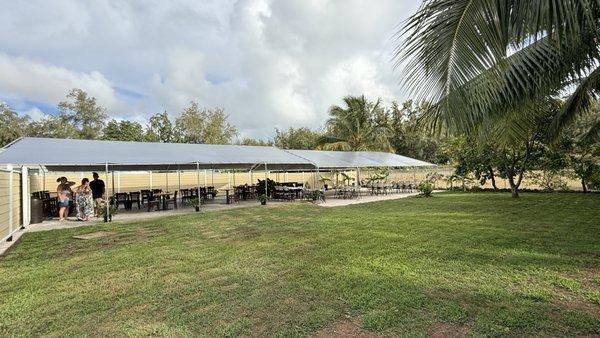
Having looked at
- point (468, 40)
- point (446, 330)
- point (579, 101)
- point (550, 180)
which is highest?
point (579, 101)

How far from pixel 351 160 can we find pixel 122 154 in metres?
12.5

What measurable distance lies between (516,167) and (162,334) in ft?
73.1

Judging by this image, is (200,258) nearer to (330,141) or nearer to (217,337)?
(217,337)

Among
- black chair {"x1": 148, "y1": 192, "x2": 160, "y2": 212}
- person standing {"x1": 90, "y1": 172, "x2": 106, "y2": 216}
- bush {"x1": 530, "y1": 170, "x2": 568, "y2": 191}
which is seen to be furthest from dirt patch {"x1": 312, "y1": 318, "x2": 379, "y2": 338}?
bush {"x1": 530, "y1": 170, "x2": 568, "y2": 191}

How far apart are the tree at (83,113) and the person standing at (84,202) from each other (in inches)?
1179

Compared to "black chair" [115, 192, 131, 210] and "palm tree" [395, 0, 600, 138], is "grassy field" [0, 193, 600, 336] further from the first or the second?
"black chair" [115, 192, 131, 210]

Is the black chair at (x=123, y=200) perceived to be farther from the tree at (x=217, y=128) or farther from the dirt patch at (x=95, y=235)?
the tree at (x=217, y=128)

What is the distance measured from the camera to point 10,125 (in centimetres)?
3484

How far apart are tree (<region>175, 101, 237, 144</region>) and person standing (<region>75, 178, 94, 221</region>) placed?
28191mm

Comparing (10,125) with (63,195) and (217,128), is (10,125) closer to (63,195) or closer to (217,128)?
(217,128)

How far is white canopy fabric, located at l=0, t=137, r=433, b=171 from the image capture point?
39.6ft

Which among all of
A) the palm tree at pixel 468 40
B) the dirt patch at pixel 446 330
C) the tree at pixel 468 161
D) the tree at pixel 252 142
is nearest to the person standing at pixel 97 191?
the dirt patch at pixel 446 330

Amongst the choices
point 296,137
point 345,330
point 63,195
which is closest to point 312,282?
point 345,330

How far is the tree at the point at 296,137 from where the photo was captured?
46.3m
